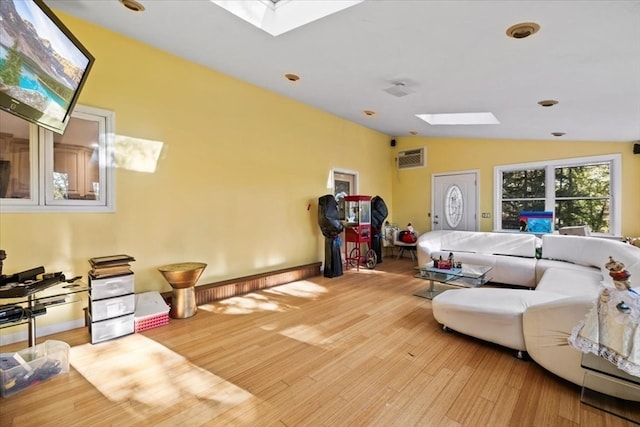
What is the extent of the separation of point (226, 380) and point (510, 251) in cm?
500

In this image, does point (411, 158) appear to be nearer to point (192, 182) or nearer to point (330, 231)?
point (330, 231)

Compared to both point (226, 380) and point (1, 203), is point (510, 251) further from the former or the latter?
point (1, 203)

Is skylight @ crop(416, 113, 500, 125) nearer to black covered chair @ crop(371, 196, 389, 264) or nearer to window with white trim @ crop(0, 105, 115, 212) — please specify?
black covered chair @ crop(371, 196, 389, 264)

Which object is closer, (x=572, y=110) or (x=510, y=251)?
(x=572, y=110)

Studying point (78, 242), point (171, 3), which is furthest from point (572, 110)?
point (78, 242)

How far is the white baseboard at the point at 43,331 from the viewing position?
259 cm

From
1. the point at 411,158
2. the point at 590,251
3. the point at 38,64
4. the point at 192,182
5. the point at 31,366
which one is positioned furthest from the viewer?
the point at 411,158

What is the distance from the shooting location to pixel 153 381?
208 cm

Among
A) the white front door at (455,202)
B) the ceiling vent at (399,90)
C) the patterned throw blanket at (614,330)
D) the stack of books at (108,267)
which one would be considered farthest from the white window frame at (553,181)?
the stack of books at (108,267)

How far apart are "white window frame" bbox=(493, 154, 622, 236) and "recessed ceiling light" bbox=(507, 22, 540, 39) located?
13.0 ft

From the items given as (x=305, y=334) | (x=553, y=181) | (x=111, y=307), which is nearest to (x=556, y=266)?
(x=553, y=181)

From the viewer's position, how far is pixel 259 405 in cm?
183

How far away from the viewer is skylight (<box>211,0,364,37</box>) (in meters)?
2.50

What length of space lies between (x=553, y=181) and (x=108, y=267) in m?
6.88
